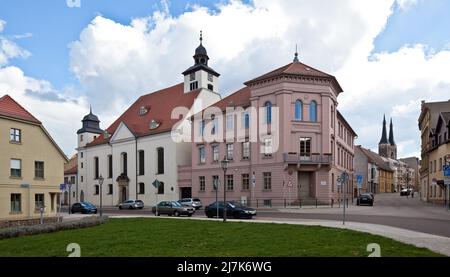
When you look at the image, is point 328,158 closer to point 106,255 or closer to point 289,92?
point 289,92

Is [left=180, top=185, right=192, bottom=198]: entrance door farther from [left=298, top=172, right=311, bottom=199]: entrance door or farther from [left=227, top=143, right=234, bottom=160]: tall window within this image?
[left=298, top=172, right=311, bottom=199]: entrance door

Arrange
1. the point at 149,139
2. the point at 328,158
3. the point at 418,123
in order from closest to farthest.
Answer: the point at 328,158, the point at 149,139, the point at 418,123

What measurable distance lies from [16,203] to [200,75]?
107 feet

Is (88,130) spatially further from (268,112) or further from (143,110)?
(268,112)

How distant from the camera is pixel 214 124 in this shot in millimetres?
47812

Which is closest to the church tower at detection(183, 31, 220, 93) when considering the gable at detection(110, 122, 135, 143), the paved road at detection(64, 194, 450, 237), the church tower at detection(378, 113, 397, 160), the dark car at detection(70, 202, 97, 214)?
the gable at detection(110, 122, 135, 143)

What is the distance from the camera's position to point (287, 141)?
132ft

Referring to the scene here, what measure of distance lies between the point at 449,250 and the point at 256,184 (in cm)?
3214

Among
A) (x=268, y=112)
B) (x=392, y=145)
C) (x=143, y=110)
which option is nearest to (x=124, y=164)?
(x=143, y=110)

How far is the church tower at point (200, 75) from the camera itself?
57.4 metres

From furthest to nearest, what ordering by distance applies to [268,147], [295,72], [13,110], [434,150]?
[434,150]
[268,147]
[295,72]
[13,110]

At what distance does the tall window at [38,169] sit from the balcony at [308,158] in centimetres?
2234

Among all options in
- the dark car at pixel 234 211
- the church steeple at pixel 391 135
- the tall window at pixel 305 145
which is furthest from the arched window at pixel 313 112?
the church steeple at pixel 391 135
